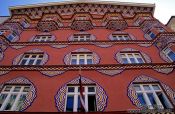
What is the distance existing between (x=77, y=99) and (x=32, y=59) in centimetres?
457

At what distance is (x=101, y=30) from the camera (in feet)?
51.3

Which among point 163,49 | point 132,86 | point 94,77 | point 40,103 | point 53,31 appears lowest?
point 40,103

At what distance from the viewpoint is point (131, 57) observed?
1239 cm

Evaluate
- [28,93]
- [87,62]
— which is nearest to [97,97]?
[28,93]

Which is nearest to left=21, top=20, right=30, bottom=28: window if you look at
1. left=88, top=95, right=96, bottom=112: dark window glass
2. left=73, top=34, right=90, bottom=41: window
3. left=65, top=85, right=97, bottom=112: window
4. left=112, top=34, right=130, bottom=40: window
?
left=73, top=34, right=90, bottom=41: window

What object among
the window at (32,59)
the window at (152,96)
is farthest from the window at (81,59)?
the window at (152,96)

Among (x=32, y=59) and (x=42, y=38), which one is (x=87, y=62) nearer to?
(x=32, y=59)

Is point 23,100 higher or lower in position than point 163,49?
lower

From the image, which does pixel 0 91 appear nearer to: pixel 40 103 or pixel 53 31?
pixel 40 103

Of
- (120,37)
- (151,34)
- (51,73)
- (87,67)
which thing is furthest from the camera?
(120,37)

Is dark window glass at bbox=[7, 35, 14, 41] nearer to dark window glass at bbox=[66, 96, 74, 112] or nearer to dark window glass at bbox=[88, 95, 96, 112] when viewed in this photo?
dark window glass at bbox=[66, 96, 74, 112]

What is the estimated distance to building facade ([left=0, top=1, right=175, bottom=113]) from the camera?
8.91 meters

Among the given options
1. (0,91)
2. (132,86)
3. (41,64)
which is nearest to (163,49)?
(132,86)

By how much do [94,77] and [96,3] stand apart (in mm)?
10992
